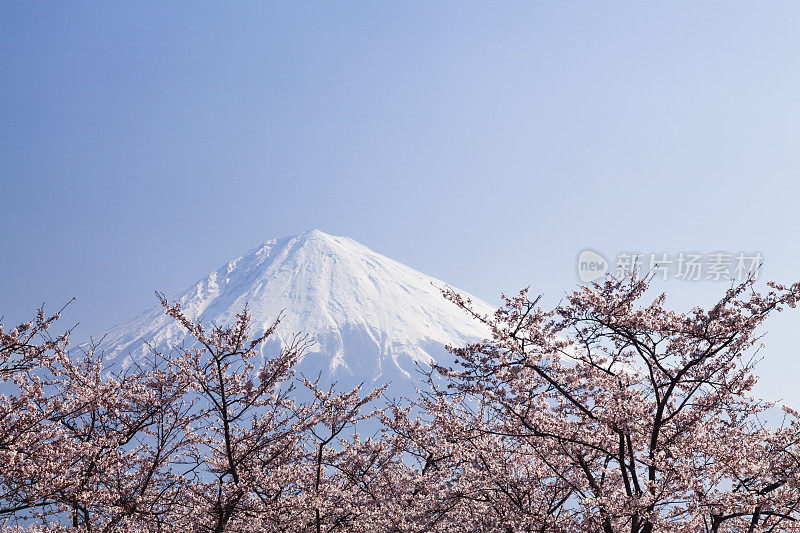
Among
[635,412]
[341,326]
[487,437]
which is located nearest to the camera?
[635,412]

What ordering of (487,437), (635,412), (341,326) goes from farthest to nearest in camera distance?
1. (341,326)
2. (487,437)
3. (635,412)

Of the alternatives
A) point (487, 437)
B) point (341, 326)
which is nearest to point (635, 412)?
point (487, 437)

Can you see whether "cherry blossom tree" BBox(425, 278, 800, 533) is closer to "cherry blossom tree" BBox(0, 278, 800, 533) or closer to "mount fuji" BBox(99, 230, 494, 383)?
"cherry blossom tree" BBox(0, 278, 800, 533)

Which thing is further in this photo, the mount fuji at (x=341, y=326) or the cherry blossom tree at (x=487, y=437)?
the mount fuji at (x=341, y=326)

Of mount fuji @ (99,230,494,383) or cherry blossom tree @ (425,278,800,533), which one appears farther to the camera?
mount fuji @ (99,230,494,383)

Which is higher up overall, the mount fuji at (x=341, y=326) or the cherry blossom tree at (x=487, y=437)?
the mount fuji at (x=341, y=326)

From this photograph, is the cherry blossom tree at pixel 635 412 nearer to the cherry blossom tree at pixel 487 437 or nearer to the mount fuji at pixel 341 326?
the cherry blossom tree at pixel 487 437

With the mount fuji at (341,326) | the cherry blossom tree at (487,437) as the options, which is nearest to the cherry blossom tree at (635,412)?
the cherry blossom tree at (487,437)

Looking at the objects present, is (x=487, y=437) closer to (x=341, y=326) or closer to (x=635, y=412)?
(x=635, y=412)

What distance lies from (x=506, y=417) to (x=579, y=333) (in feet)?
4.71

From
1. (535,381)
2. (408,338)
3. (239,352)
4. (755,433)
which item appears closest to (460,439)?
(535,381)

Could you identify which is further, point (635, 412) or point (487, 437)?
point (487, 437)

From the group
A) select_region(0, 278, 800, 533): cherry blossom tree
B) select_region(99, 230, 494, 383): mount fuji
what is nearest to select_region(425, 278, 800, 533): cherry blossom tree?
select_region(0, 278, 800, 533): cherry blossom tree

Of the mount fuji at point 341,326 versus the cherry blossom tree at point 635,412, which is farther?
the mount fuji at point 341,326
